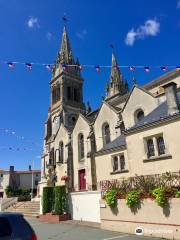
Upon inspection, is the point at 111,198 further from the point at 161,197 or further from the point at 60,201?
the point at 60,201

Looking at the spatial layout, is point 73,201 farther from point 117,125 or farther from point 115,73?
point 115,73

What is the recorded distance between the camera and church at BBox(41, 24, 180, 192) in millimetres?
13633

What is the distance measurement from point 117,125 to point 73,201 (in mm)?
10348

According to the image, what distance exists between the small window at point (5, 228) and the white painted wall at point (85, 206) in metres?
11.1

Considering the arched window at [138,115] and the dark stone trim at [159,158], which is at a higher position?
the arched window at [138,115]

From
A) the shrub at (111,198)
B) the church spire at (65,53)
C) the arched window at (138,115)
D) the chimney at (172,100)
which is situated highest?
the church spire at (65,53)

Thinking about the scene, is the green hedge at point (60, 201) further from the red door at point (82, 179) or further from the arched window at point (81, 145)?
the arched window at point (81, 145)

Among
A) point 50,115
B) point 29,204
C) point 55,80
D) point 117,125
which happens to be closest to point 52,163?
point 29,204

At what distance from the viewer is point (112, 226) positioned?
12500mm

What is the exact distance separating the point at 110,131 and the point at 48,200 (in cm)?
1095

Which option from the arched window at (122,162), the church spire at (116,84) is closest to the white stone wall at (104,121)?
the arched window at (122,162)

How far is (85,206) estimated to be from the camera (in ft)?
54.5

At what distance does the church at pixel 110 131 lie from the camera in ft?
44.7

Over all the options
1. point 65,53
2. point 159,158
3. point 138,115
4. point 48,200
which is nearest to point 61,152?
point 138,115
